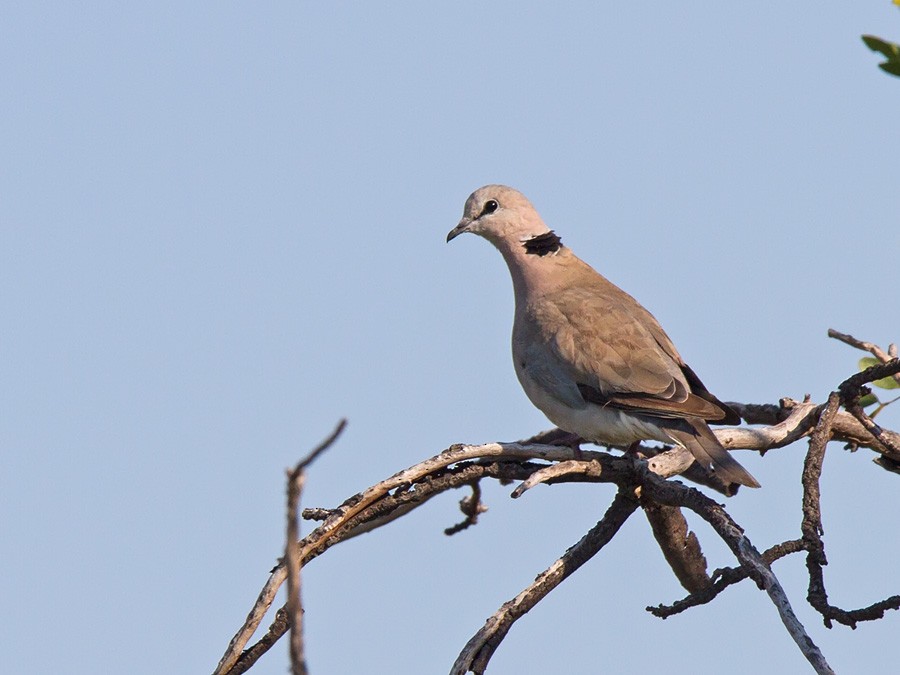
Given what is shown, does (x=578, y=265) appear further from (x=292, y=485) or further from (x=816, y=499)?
(x=292, y=485)

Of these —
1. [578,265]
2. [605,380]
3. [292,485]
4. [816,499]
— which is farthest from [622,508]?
[292,485]

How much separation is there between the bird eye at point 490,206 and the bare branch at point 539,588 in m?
2.97

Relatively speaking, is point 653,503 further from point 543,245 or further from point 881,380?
point 543,245

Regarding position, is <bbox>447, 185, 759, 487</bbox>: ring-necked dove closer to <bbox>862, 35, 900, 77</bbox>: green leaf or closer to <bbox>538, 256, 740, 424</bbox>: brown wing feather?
<bbox>538, 256, 740, 424</bbox>: brown wing feather

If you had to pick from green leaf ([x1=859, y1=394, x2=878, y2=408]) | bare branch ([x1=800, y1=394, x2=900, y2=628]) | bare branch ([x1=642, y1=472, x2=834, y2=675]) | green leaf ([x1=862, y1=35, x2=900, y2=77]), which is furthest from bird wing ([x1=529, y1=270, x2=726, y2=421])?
green leaf ([x1=862, y1=35, x2=900, y2=77])

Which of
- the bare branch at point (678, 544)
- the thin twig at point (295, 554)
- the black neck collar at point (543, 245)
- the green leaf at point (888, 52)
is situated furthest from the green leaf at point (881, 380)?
the thin twig at point (295, 554)

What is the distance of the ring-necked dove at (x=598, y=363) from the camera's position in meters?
5.42

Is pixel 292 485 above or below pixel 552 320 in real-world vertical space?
below

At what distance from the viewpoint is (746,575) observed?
3.78 meters

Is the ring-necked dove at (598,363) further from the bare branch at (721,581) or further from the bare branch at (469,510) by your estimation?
the bare branch at (721,581)

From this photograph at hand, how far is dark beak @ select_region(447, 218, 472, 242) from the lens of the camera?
7398mm

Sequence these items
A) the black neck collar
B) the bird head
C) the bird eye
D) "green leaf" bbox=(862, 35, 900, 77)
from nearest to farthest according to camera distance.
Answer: "green leaf" bbox=(862, 35, 900, 77)
the black neck collar
the bird head
the bird eye

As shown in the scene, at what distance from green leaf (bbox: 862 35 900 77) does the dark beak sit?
4.84 meters

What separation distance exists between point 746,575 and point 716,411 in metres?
1.64
